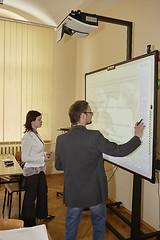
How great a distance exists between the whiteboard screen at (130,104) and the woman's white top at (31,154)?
84 centimetres

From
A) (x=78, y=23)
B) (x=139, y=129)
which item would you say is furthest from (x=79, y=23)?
(x=139, y=129)

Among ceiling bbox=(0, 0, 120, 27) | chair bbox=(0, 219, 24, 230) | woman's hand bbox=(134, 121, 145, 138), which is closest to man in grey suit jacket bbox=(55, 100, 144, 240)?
woman's hand bbox=(134, 121, 145, 138)

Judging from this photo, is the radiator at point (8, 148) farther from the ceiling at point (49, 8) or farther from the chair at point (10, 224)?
the chair at point (10, 224)

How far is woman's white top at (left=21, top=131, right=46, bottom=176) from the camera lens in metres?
2.82

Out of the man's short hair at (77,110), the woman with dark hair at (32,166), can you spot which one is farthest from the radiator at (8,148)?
the man's short hair at (77,110)

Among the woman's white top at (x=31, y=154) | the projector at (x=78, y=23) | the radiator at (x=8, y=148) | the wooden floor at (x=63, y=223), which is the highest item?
the projector at (x=78, y=23)

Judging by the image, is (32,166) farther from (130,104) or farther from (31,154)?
(130,104)

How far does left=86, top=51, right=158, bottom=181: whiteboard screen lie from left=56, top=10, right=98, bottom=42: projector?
1.76 ft

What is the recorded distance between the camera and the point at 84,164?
1.93 m

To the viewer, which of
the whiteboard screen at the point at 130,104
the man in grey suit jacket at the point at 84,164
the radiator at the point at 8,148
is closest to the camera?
the man in grey suit jacket at the point at 84,164

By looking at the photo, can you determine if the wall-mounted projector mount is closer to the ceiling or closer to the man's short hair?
the man's short hair

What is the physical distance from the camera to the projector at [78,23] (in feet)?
7.91

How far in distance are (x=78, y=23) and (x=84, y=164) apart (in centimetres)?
149

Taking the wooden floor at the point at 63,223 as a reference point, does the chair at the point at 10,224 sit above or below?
above
